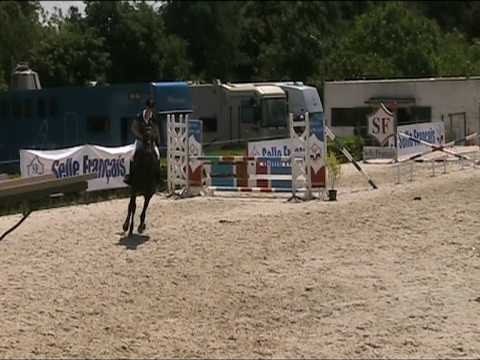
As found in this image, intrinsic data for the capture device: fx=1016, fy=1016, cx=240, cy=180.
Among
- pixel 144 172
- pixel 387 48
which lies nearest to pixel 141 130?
pixel 144 172

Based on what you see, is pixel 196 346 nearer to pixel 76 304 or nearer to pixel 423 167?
pixel 76 304

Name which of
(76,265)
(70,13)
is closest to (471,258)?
(76,265)

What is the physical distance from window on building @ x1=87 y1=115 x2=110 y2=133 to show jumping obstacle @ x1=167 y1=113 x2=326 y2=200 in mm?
10980

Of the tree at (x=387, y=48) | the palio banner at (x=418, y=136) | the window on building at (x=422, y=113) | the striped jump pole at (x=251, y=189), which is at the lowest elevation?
the striped jump pole at (x=251, y=189)

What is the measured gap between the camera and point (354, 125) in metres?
42.8

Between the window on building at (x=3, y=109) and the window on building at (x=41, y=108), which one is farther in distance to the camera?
the window on building at (x=3, y=109)

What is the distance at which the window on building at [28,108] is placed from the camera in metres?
32.7

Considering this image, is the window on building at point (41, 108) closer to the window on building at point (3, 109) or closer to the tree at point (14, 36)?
the window on building at point (3, 109)

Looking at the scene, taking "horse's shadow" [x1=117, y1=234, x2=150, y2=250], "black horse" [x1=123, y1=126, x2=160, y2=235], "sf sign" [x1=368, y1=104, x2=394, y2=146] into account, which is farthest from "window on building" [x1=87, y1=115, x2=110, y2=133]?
"horse's shadow" [x1=117, y1=234, x2=150, y2=250]

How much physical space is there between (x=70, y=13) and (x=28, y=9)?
10.1 feet

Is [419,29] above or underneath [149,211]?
above

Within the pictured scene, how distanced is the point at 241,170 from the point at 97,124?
→ 12504 millimetres

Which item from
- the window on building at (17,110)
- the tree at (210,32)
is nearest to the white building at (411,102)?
the window on building at (17,110)

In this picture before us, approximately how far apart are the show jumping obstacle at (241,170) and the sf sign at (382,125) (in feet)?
28.0
